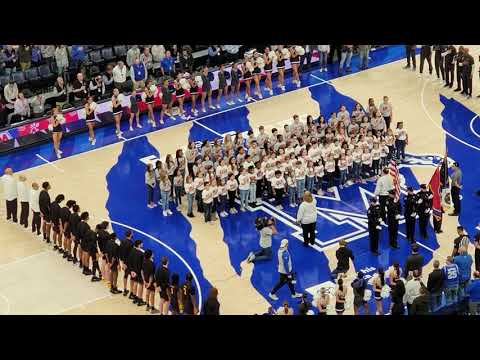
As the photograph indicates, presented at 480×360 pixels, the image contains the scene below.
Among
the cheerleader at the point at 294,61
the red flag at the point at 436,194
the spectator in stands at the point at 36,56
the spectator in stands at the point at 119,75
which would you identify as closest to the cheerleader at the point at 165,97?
the spectator in stands at the point at 119,75

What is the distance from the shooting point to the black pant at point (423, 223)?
2884 cm

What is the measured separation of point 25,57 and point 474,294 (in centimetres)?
2108

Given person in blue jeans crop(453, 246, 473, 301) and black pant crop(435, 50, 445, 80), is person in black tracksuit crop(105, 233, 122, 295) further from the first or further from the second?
black pant crop(435, 50, 445, 80)

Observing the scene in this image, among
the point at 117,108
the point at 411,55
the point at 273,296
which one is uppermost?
the point at 411,55

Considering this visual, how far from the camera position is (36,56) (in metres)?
39.2

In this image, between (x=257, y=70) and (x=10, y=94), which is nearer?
(x=10, y=94)

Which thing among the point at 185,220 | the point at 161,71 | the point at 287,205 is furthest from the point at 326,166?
the point at 161,71

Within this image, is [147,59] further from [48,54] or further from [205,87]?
[48,54]

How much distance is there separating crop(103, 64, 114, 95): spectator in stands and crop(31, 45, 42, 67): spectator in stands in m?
2.56

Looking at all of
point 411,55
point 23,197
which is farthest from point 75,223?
point 411,55
